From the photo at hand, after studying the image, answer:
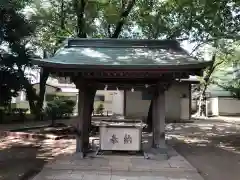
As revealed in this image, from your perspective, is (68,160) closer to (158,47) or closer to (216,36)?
(158,47)

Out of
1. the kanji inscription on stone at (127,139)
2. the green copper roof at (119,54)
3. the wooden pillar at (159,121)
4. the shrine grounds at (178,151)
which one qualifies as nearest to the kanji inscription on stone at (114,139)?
the kanji inscription on stone at (127,139)

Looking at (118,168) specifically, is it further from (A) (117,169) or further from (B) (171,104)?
(B) (171,104)

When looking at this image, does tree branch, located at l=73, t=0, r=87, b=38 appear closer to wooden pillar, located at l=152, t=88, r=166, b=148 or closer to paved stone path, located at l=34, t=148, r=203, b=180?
wooden pillar, located at l=152, t=88, r=166, b=148

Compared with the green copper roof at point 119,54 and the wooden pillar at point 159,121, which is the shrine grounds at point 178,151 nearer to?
the wooden pillar at point 159,121

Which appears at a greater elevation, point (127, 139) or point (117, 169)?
point (127, 139)

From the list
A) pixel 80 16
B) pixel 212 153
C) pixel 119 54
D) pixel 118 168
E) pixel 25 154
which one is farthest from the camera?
pixel 80 16

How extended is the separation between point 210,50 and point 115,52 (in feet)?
57.7

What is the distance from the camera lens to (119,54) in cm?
1038

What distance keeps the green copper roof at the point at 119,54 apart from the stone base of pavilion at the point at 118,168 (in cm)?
278

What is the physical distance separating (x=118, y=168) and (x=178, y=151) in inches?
152

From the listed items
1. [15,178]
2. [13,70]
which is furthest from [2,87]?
[15,178]

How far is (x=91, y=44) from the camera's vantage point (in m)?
11.2

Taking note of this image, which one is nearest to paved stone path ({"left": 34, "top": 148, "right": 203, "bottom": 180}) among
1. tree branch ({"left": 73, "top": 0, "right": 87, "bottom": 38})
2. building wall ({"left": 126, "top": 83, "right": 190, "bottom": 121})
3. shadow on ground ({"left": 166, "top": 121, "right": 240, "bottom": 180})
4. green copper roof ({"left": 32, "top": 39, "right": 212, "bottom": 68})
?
shadow on ground ({"left": 166, "top": 121, "right": 240, "bottom": 180})

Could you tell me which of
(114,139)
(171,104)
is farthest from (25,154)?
(171,104)
